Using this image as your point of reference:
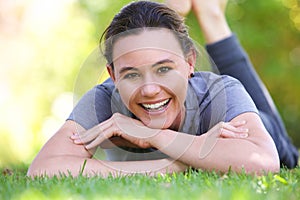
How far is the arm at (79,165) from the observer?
2.77m

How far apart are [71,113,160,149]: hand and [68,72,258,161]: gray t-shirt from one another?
104 mm

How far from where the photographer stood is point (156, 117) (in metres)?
2.99

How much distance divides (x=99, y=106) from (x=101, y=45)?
331 mm

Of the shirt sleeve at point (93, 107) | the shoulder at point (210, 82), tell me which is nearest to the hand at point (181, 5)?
the shoulder at point (210, 82)

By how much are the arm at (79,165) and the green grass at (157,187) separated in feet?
0.67

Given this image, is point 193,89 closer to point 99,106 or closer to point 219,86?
point 219,86

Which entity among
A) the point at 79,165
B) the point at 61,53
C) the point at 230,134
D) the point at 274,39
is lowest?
the point at 274,39

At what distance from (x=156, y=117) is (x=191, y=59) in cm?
43

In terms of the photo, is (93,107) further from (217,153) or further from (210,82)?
(217,153)

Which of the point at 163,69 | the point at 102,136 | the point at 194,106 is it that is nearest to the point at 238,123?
the point at 194,106

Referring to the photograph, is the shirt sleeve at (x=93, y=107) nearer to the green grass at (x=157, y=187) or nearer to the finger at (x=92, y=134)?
the finger at (x=92, y=134)

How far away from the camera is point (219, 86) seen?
324 cm

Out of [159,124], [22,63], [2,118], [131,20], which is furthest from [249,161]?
[22,63]

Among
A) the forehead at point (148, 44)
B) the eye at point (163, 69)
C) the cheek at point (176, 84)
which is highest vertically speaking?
the forehead at point (148, 44)
